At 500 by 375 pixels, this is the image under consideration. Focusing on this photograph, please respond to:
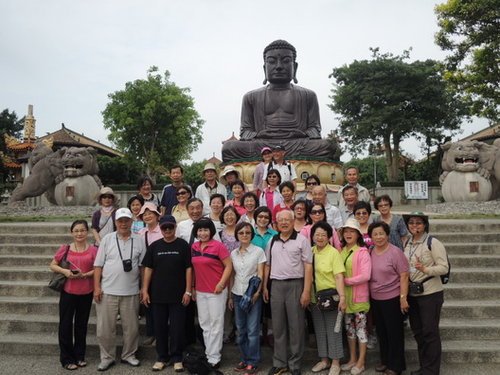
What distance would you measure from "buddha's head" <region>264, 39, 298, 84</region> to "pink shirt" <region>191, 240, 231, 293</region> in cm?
1020

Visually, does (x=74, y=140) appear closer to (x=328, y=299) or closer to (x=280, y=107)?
(x=280, y=107)

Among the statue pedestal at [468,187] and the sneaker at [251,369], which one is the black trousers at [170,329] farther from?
the statue pedestal at [468,187]

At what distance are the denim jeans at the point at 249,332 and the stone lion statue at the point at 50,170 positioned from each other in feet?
26.1

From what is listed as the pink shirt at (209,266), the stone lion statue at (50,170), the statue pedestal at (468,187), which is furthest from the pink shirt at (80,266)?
the statue pedestal at (468,187)

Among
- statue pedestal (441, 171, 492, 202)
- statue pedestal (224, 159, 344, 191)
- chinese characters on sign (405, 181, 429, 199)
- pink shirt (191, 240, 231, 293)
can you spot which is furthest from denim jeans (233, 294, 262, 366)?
chinese characters on sign (405, 181, 429, 199)

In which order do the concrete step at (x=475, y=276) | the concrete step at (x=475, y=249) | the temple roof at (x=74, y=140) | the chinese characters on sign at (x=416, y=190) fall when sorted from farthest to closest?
the temple roof at (x=74, y=140) < the chinese characters on sign at (x=416, y=190) < the concrete step at (x=475, y=249) < the concrete step at (x=475, y=276)

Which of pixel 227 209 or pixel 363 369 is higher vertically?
pixel 227 209

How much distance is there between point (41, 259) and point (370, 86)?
891 inches

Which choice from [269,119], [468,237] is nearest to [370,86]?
[269,119]

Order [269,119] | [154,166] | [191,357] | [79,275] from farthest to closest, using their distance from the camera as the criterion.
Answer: [154,166]
[269,119]
[79,275]
[191,357]

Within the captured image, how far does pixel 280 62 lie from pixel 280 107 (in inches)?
56.3

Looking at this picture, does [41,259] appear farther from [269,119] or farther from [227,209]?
[269,119]

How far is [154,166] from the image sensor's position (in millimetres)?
26953

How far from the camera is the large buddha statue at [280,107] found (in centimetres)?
1300
